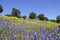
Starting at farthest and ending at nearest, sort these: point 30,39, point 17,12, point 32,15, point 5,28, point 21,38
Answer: point 32,15 < point 17,12 < point 5,28 < point 21,38 < point 30,39

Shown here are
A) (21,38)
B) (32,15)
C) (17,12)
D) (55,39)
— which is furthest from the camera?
(32,15)

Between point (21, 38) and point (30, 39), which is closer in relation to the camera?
point (30, 39)

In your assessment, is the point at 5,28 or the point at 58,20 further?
the point at 58,20

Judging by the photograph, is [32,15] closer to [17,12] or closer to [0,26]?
[17,12]

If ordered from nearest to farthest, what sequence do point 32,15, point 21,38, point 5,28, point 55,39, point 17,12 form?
point 55,39, point 21,38, point 5,28, point 17,12, point 32,15

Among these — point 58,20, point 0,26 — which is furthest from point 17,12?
point 0,26

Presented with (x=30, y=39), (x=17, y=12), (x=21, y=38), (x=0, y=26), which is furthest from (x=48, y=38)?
(x=17, y=12)

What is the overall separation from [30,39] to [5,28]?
2039 millimetres

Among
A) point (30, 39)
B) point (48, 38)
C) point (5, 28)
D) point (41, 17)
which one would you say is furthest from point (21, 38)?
point (41, 17)

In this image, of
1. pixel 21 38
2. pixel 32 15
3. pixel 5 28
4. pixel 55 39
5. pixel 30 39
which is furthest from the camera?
pixel 32 15

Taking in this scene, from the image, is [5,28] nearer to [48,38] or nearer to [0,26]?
[0,26]

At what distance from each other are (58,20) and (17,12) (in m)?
11.3

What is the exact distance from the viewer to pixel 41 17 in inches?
2260

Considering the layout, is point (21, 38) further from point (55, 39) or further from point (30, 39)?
point (55, 39)
